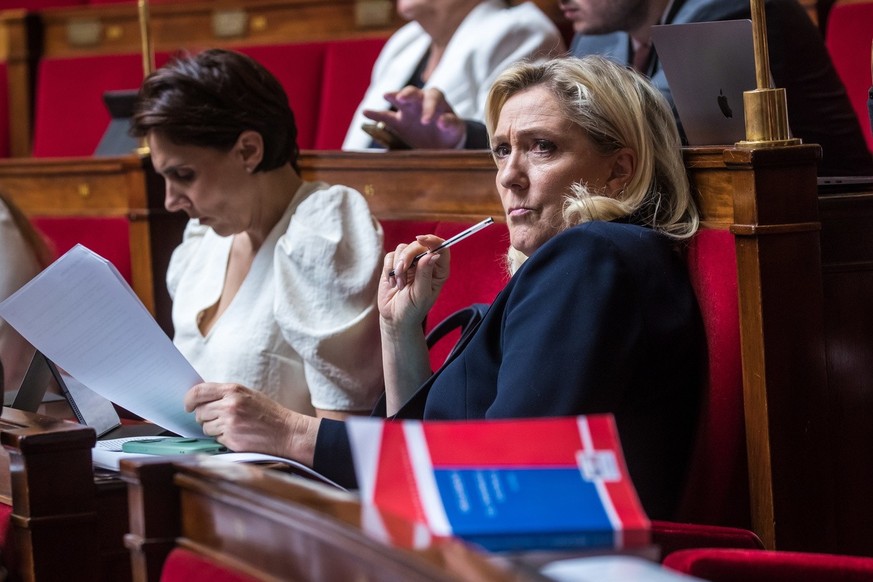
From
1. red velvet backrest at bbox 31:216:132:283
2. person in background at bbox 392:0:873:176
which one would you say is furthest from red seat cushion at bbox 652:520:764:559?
red velvet backrest at bbox 31:216:132:283

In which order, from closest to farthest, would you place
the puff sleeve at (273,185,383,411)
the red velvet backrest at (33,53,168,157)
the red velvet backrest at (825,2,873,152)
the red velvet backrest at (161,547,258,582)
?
the red velvet backrest at (161,547,258,582)
the puff sleeve at (273,185,383,411)
the red velvet backrest at (825,2,873,152)
the red velvet backrest at (33,53,168,157)

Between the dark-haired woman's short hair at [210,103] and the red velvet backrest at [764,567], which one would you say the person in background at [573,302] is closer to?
the red velvet backrest at [764,567]

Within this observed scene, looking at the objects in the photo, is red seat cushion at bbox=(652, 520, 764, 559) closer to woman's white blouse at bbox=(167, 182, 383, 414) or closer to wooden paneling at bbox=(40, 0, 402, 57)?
woman's white blouse at bbox=(167, 182, 383, 414)

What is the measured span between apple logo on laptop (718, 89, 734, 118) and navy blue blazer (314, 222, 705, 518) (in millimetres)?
195

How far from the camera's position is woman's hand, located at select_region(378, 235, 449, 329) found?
1.47 m

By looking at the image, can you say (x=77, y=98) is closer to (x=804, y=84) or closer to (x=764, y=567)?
(x=804, y=84)

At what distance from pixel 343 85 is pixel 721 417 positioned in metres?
1.97

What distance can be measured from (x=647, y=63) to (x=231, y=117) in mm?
751

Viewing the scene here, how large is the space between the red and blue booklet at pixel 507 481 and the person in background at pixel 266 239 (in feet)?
2.98

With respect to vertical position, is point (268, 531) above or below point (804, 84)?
below

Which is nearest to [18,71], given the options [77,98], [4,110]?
[4,110]

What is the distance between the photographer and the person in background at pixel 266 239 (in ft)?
5.43

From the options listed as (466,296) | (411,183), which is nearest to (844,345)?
(466,296)

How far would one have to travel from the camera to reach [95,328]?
1.36 metres
